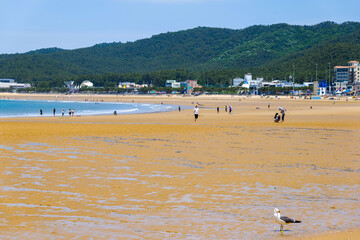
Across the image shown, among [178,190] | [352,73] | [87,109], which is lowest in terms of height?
[87,109]

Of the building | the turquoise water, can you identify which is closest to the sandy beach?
the turquoise water

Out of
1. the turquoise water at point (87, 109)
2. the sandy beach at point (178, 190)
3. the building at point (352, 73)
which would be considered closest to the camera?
the sandy beach at point (178, 190)

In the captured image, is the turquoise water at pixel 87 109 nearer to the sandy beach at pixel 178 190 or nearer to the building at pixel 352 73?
the sandy beach at pixel 178 190

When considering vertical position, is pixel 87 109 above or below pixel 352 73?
below

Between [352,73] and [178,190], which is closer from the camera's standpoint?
[178,190]

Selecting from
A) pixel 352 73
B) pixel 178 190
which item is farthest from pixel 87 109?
pixel 352 73

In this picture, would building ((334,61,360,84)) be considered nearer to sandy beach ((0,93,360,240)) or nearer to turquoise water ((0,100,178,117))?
turquoise water ((0,100,178,117))

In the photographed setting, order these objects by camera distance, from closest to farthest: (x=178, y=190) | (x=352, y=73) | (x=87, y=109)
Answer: (x=178, y=190), (x=87, y=109), (x=352, y=73)

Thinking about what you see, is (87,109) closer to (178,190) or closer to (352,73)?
(178,190)

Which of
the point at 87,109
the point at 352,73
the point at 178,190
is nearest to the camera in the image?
the point at 178,190

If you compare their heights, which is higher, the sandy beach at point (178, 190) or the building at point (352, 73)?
the building at point (352, 73)

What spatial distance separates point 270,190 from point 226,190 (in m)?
1.27

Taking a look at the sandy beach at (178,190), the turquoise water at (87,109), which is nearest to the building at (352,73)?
the turquoise water at (87,109)

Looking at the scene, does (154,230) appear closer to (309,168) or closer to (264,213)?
(264,213)
